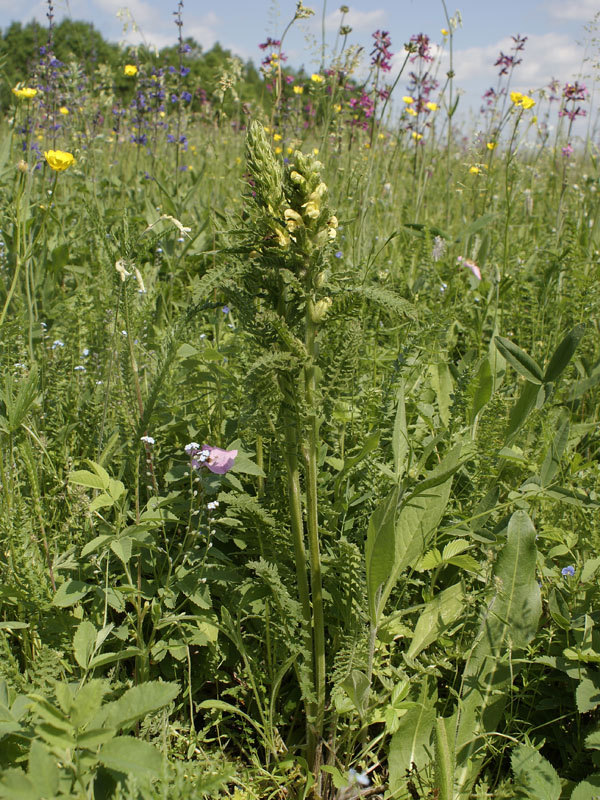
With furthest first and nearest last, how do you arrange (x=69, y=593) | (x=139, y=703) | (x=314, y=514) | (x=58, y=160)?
(x=58, y=160) < (x=69, y=593) < (x=314, y=514) < (x=139, y=703)

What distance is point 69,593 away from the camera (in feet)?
4.47

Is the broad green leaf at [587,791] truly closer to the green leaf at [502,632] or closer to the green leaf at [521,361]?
the green leaf at [502,632]

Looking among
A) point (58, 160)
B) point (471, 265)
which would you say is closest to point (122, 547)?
point (58, 160)

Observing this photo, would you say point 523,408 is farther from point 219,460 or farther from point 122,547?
point 122,547

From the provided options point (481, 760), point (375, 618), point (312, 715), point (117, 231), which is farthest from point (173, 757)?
point (117, 231)

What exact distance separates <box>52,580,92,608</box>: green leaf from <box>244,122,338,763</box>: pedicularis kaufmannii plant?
488mm

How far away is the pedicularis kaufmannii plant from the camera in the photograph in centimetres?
112

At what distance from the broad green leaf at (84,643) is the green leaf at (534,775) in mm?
867

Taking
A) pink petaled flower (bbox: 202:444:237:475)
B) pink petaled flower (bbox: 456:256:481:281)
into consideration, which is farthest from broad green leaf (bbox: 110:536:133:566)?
pink petaled flower (bbox: 456:256:481:281)

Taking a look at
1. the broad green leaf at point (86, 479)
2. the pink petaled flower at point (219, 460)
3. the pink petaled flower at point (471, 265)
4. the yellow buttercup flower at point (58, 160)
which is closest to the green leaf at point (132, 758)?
the broad green leaf at point (86, 479)

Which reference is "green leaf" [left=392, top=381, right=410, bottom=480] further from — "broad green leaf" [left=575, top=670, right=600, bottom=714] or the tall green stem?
"broad green leaf" [left=575, top=670, right=600, bottom=714]

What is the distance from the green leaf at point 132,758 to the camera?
3.05ft

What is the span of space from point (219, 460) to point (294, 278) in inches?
22.1

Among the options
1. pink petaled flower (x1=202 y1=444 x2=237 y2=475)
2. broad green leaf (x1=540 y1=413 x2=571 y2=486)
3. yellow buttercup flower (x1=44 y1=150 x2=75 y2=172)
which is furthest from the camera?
yellow buttercup flower (x1=44 y1=150 x2=75 y2=172)
